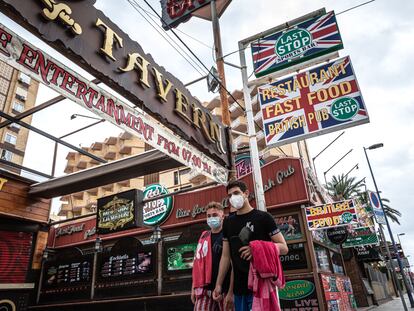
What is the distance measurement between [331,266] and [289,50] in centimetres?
1009

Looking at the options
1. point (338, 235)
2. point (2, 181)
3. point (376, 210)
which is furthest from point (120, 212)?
point (338, 235)

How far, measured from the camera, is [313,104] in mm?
6082

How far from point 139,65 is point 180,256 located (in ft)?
25.6

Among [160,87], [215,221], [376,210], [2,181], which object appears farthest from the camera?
[376,210]

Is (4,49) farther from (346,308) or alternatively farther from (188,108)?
(346,308)

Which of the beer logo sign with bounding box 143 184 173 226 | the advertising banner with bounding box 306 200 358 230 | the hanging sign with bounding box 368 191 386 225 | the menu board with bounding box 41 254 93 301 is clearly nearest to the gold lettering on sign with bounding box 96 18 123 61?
the advertising banner with bounding box 306 200 358 230

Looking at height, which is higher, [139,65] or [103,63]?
[139,65]

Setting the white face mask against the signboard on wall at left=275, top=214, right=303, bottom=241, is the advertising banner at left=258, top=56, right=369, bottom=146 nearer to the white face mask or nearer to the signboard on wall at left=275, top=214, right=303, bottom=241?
the white face mask

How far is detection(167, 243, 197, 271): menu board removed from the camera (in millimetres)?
10669

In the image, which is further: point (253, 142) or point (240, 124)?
point (240, 124)

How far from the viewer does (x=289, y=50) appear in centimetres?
647

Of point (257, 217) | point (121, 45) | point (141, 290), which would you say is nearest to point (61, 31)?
point (121, 45)

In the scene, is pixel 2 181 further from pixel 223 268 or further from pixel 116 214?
pixel 223 268

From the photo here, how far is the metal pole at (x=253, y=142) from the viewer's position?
18.5ft
